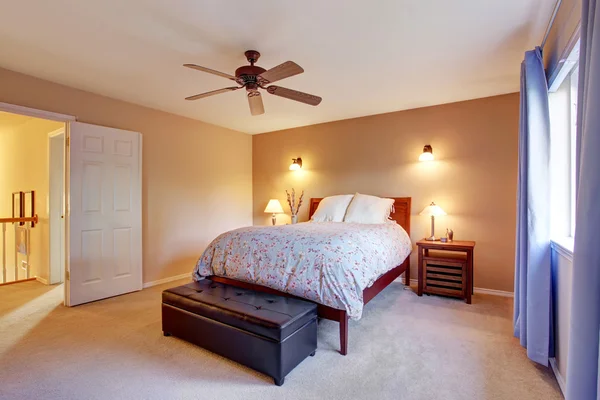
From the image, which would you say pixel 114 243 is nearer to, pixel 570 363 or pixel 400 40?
pixel 400 40

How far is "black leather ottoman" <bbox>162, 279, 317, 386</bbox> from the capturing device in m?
2.01

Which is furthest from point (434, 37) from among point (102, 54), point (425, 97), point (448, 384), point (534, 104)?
point (102, 54)

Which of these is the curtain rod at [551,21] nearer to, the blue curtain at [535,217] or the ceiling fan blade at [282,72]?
the blue curtain at [535,217]

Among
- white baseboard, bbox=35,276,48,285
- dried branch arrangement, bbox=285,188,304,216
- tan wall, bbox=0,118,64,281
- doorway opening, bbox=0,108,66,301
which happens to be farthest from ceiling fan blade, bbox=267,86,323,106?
white baseboard, bbox=35,276,48,285

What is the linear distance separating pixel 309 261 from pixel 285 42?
70.2 inches

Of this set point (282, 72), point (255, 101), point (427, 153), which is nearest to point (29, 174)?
point (255, 101)

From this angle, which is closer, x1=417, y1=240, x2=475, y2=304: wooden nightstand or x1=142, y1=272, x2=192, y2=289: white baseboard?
x1=417, y1=240, x2=475, y2=304: wooden nightstand

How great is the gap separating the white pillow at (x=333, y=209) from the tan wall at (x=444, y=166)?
0.42 m

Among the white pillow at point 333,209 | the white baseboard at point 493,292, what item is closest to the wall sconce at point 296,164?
the white pillow at point 333,209

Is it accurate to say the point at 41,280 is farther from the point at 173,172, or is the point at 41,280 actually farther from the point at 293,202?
the point at 293,202

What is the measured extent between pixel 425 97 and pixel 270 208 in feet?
9.73

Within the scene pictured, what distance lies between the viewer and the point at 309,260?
253cm

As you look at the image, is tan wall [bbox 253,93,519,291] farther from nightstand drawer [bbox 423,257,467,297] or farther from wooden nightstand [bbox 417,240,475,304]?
nightstand drawer [bbox 423,257,467,297]

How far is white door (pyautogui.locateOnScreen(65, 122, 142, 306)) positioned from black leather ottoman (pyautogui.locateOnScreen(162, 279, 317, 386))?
1574 mm
